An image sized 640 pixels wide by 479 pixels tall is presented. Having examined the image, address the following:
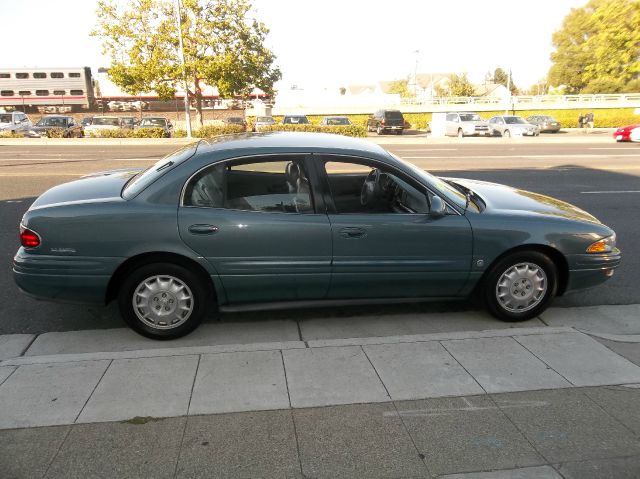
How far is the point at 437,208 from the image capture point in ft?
13.1

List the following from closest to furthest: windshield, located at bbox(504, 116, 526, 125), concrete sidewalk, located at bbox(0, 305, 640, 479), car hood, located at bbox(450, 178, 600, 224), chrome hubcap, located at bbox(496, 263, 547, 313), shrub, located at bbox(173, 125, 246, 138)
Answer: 1. concrete sidewalk, located at bbox(0, 305, 640, 479)
2. chrome hubcap, located at bbox(496, 263, 547, 313)
3. car hood, located at bbox(450, 178, 600, 224)
4. shrub, located at bbox(173, 125, 246, 138)
5. windshield, located at bbox(504, 116, 526, 125)

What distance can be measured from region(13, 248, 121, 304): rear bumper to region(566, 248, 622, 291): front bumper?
3.65 meters

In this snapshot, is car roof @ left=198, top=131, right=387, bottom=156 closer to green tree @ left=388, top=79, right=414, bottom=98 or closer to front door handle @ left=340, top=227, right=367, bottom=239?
front door handle @ left=340, top=227, right=367, bottom=239

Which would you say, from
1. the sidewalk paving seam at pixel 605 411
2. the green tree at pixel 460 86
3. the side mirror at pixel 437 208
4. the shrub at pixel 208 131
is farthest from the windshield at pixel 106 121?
the green tree at pixel 460 86

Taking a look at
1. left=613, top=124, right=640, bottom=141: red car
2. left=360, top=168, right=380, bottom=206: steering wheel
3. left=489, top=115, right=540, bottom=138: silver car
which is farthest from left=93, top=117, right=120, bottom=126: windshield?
left=360, top=168, right=380, bottom=206: steering wheel

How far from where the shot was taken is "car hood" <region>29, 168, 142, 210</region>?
4.03m

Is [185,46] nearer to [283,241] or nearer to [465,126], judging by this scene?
[465,126]

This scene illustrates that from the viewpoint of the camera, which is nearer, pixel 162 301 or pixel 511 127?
pixel 162 301

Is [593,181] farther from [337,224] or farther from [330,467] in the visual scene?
[330,467]

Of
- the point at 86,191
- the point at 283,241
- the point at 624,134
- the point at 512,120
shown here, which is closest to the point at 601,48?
the point at 512,120

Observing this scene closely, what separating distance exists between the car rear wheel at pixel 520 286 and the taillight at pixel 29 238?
3519 millimetres

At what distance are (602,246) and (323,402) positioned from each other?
9.21 feet

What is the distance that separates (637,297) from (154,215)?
15.0 feet

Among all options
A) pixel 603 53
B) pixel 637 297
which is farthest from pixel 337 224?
pixel 603 53
